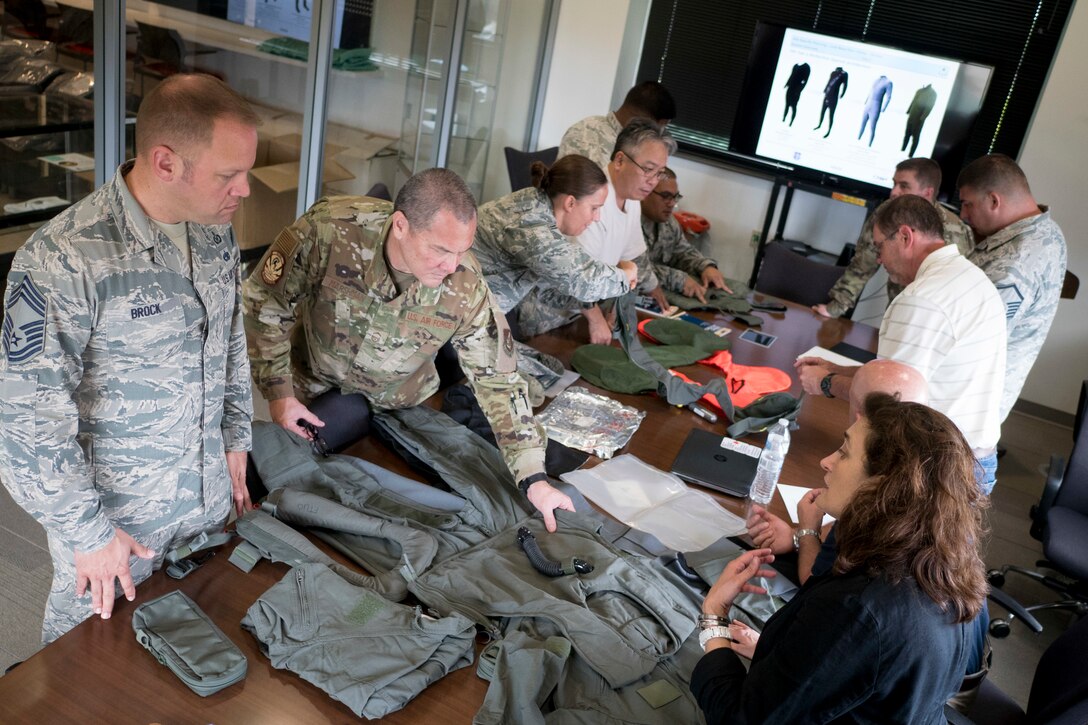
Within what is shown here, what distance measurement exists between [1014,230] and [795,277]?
4.31ft

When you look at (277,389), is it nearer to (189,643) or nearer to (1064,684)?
(189,643)

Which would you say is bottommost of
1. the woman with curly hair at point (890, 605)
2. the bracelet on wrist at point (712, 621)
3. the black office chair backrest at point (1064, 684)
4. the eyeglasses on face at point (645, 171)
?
the black office chair backrest at point (1064, 684)

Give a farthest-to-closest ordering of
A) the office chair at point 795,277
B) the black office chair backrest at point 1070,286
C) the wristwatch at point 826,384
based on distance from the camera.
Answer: the black office chair backrest at point 1070,286 < the office chair at point 795,277 < the wristwatch at point 826,384

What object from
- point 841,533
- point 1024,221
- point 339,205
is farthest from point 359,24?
point 841,533

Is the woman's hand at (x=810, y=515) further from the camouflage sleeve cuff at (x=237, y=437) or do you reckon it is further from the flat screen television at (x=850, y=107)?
the flat screen television at (x=850, y=107)

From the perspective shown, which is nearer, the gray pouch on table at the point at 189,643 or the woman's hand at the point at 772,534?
the gray pouch on table at the point at 189,643

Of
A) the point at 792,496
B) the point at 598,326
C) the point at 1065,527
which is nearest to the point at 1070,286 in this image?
the point at 1065,527

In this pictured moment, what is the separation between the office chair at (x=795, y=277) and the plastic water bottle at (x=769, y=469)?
211 cm

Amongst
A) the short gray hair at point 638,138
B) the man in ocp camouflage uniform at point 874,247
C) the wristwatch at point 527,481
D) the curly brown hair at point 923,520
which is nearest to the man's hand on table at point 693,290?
the man in ocp camouflage uniform at point 874,247

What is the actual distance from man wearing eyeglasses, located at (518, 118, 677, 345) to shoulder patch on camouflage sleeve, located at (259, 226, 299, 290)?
1121 millimetres

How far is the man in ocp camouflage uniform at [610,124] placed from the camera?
4312 mm

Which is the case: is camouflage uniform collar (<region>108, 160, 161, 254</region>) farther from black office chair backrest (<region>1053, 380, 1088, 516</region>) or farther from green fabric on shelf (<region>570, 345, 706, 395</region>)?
black office chair backrest (<region>1053, 380, 1088, 516</region>)

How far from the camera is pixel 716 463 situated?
2506 millimetres

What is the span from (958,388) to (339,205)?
190 centimetres
